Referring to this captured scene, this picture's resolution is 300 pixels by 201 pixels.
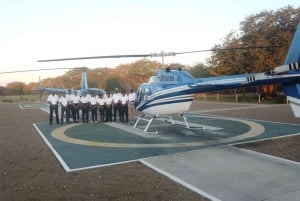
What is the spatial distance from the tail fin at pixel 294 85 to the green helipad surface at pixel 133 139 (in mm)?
3061

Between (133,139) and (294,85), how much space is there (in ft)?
21.4

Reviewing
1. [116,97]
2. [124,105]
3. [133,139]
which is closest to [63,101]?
[116,97]

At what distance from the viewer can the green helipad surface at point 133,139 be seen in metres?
10.2

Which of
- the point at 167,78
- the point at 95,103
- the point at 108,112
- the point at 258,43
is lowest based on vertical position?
the point at 108,112

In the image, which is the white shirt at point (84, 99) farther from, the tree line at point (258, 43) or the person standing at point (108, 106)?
the tree line at point (258, 43)

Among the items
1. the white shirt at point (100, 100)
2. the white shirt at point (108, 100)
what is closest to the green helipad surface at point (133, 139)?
the white shirt at point (108, 100)

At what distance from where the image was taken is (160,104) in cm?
1449

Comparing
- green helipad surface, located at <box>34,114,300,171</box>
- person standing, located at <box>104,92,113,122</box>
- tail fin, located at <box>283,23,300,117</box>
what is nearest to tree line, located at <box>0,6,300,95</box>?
person standing, located at <box>104,92,113,122</box>

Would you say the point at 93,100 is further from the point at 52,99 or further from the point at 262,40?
the point at 262,40

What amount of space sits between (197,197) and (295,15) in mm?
38127

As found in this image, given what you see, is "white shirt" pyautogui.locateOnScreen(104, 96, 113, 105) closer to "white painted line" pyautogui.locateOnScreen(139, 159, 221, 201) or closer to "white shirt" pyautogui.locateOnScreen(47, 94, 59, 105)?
"white shirt" pyautogui.locateOnScreen(47, 94, 59, 105)

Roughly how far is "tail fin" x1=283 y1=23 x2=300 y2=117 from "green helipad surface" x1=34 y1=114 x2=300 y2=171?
10.0ft

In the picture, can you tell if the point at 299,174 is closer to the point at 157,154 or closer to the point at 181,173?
the point at 181,173

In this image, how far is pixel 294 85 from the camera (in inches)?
392
